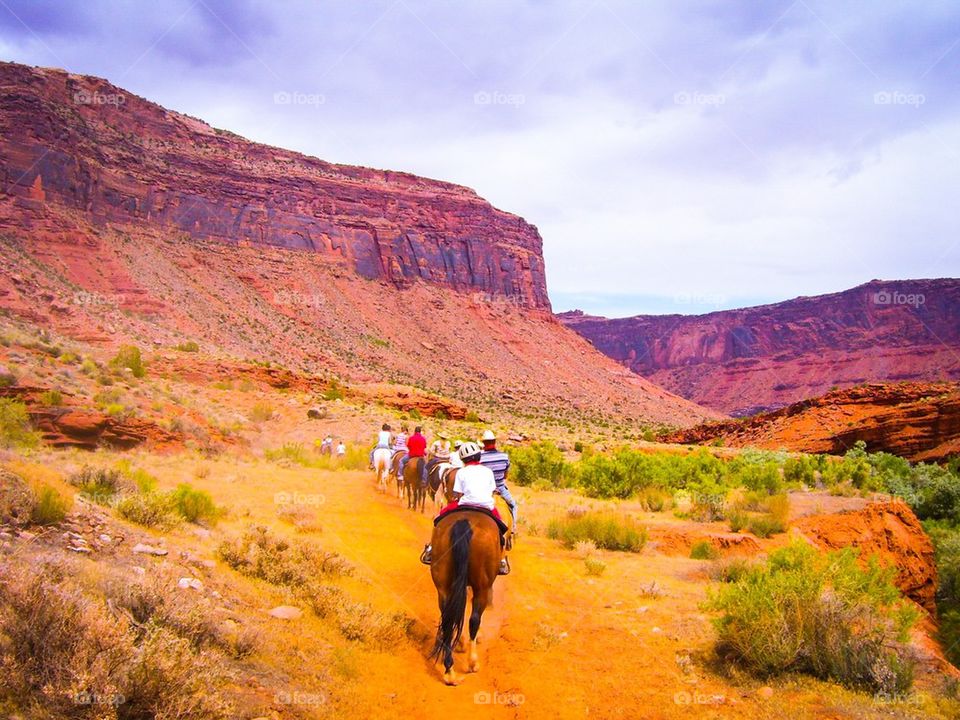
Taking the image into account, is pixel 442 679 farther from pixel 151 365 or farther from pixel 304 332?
pixel 304 332

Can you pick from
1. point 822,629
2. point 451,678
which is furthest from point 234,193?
point 822,629

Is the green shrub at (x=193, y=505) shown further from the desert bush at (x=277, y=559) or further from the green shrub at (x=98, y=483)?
the desert bush at (x=277, y=559)

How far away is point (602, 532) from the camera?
12039mm

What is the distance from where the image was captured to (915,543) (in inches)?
485

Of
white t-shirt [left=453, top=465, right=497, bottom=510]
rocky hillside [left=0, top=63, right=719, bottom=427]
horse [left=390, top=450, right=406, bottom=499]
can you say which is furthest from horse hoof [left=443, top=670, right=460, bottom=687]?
rocky hillside [left=0, top=63, right=719, bottom=427]

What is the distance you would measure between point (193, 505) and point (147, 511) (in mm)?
1237

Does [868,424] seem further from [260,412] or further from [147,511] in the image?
[260,412]

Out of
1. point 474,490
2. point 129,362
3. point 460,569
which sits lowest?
point 460,569

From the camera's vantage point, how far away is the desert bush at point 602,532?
11.7 metres

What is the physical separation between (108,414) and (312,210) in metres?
78.7

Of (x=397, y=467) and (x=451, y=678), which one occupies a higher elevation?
(x=397, y=467)

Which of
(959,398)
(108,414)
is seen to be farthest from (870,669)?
(959,398)

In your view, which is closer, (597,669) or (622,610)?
(597,669)

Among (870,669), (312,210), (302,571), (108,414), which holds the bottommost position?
(870,669)
